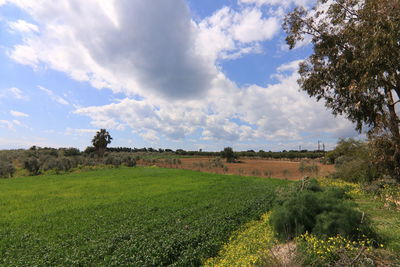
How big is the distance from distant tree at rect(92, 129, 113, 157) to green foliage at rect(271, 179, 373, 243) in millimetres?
66388

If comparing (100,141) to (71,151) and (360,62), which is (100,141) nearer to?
(71,151)

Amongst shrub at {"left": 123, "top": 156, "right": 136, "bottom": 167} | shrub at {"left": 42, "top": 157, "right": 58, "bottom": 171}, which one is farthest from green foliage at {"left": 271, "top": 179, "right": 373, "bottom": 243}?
shrub at {"left": 123, "top": 156, "right": 136, "bottom": 167}

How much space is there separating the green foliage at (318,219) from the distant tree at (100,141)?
2614 inches

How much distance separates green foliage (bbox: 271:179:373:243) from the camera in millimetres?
5996

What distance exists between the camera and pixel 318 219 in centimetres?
643

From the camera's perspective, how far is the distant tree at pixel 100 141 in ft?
215

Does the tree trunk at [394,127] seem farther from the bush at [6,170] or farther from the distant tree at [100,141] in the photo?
the distant tree at [100,141]

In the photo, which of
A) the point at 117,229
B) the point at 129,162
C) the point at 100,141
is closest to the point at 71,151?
the point at 100,141

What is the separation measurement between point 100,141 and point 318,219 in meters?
68.2

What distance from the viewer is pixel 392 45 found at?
6.82 metres

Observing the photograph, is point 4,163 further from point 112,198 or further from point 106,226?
point 106,226

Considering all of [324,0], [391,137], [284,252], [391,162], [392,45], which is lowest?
[284,252]

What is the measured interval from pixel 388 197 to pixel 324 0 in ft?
36.9

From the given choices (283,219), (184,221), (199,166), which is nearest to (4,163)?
(199,166)
